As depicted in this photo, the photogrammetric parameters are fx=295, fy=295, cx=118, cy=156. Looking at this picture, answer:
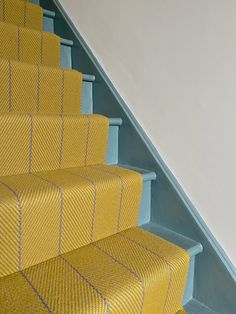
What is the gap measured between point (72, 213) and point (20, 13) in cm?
98

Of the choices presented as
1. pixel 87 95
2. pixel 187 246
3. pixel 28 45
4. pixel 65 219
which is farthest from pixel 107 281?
pixel 28 45

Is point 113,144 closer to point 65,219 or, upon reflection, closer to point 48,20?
point 65,219

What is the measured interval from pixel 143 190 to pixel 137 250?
25 centimetres

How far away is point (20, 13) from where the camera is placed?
1.27m

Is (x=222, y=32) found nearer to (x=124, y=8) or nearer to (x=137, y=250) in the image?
(x=124, y=8)

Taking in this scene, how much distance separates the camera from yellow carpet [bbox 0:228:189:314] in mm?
564

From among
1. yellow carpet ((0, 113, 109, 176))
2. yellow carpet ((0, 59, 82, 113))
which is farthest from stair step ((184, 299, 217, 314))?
yellow carpet ((0, 59, 82, 113))

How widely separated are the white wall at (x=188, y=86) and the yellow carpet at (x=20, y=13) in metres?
0.38

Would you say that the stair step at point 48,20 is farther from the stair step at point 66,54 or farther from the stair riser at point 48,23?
the stair step at point 66,54

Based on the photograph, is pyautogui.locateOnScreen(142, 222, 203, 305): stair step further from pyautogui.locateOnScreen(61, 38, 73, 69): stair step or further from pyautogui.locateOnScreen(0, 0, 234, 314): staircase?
pyautogui.locateOnScreen(61, 38, 73, 69): stair step

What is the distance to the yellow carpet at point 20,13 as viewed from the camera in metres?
1.23

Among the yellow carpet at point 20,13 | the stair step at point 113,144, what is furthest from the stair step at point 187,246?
the yellow carpet at point 20,13

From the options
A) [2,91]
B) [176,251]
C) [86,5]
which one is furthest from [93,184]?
[86,5]

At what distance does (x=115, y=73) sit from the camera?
1149 millimetres
